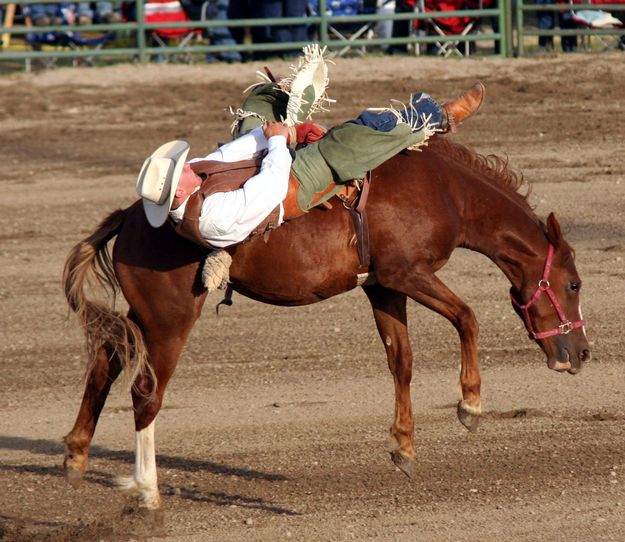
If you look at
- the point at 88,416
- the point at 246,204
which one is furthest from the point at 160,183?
the point at 88,416

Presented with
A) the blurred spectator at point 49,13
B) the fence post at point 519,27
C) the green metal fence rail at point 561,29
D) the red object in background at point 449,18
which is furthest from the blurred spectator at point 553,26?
the blurred spectator at point 49,13

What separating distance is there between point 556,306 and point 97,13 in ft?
40.2

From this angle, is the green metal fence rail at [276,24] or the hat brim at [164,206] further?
the green metal fence rail at [276,24]

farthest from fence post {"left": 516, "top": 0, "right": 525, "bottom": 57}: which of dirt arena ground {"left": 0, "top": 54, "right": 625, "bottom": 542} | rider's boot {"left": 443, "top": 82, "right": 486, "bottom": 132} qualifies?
rider's boot {"left": 443, "top": 82, "right": 486, "bottom": 132}

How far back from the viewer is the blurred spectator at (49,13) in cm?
1655

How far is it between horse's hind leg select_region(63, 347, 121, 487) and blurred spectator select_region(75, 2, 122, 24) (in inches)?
458

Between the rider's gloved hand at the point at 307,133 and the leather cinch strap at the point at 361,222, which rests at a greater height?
the rider's gloved hand at the point at 307,133

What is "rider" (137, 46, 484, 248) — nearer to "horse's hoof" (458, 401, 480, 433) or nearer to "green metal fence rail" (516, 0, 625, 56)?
"horse's hoof" (458, 401, 480, 433)

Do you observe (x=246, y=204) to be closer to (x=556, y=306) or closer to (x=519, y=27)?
(x=556, y=306)

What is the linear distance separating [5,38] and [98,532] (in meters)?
13.3

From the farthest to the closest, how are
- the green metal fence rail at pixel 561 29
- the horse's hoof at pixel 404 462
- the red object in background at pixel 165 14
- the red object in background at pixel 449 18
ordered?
the red object in background at pixel 165 14, the red object in background at pixel 449 18, the green metal fence rail at pixel 561 29, the horse's hoof at pixel 404 462

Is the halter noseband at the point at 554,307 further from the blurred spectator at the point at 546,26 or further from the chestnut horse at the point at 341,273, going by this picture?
the blurred spectator at the point at 546,26

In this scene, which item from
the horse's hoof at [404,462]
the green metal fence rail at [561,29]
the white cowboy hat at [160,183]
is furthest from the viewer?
the green metal fence rail at [561,29]

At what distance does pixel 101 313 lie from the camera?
5270 millimetres
